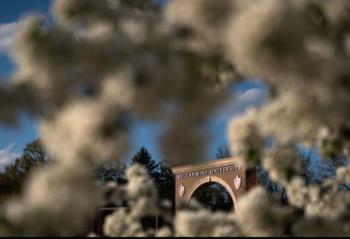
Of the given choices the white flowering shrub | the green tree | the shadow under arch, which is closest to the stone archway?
the shadow under arch

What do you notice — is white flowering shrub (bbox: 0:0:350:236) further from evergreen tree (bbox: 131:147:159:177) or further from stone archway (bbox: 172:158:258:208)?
evergreen tree (bbox: 131:147:159:177)

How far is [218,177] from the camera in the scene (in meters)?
22.9

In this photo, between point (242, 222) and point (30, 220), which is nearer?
point (30, 220)

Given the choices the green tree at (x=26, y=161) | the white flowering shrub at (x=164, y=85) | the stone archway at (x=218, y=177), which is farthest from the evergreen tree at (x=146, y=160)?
the white flowering shrub at (x=164, y=85)

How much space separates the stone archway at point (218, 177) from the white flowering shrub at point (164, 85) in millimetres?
17670

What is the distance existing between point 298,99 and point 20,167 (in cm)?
3281

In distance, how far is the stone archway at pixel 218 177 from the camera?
71.5ft

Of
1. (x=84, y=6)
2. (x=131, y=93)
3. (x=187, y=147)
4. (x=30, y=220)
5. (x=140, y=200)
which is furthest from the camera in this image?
(x=140, y=200)

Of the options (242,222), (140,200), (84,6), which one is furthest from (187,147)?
(140,200)

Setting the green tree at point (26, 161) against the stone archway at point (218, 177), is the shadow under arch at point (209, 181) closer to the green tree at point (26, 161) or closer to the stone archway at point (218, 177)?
the stone archway at point (218, 177)

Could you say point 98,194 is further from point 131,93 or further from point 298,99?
point 298,99

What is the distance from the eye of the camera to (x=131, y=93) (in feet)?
7.07

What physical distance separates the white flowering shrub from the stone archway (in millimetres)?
17670

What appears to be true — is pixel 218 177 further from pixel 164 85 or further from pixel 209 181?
pixel 164 85
